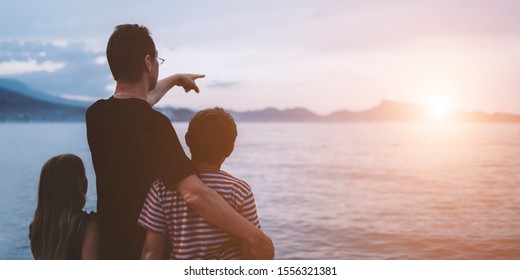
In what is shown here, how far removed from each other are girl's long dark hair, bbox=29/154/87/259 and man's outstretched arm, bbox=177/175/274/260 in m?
0.43

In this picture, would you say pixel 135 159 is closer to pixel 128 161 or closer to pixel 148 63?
pixel 128 161

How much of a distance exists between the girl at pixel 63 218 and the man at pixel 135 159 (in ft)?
0.30

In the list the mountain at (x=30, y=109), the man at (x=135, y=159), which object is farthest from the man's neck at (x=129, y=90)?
the mountain at (x=30, y=109)

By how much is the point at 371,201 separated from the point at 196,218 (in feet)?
31.9

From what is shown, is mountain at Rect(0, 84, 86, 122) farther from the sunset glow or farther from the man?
the sunset glow

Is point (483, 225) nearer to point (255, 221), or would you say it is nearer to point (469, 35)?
point (469, 35)

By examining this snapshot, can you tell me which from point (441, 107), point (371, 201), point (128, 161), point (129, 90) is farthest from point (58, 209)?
point (441, 107)

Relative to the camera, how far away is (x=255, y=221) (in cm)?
150

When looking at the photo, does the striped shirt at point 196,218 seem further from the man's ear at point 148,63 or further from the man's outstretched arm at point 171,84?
the man's outstretched arm at point 171,84

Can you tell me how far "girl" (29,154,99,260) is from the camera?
1.68m

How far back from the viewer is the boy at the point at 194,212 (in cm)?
148
